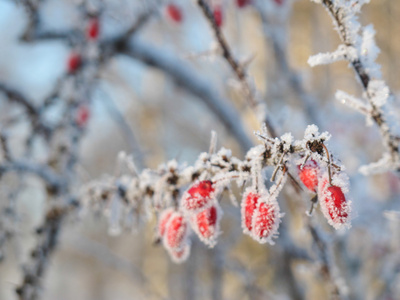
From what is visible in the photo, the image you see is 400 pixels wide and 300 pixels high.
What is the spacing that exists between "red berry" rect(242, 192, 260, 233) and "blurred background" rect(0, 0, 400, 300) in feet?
0.66

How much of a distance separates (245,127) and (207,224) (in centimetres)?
226

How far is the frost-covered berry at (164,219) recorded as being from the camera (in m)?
1.01

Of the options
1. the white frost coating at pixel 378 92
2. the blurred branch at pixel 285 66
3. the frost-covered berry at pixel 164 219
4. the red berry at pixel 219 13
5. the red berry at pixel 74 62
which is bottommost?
the frost-covered berry at pixel 164 219

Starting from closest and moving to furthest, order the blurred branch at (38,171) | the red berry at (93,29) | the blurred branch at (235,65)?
A: the blurred branch at (235,65), the blurred branch at (38,171), the red berry at (93,29)

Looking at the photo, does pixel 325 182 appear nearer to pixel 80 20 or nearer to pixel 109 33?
pixel 80 20

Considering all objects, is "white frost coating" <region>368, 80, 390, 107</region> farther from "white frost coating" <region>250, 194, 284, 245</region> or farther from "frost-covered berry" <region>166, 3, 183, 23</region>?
"frost-covered berry" <region>166, 3, 183, 23</region>

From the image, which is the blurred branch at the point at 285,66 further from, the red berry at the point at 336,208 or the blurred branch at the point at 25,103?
the red berry at the point at 336,208

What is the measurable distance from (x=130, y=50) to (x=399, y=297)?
113 inches

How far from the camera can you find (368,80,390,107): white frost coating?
32.9 inches

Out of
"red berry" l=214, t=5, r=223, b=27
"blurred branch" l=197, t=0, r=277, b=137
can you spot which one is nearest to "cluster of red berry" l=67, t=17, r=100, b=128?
"red berry" l=214, t=5, r=223, b=27

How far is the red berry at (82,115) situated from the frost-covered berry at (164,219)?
129cm

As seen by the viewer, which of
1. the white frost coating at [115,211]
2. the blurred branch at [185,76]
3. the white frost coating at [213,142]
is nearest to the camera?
the white frost coating at [213,142]

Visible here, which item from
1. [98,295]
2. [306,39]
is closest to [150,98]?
[306,39]

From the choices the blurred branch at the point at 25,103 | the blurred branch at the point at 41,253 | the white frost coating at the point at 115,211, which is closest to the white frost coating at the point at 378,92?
the white frost coating at the point at 115,211
